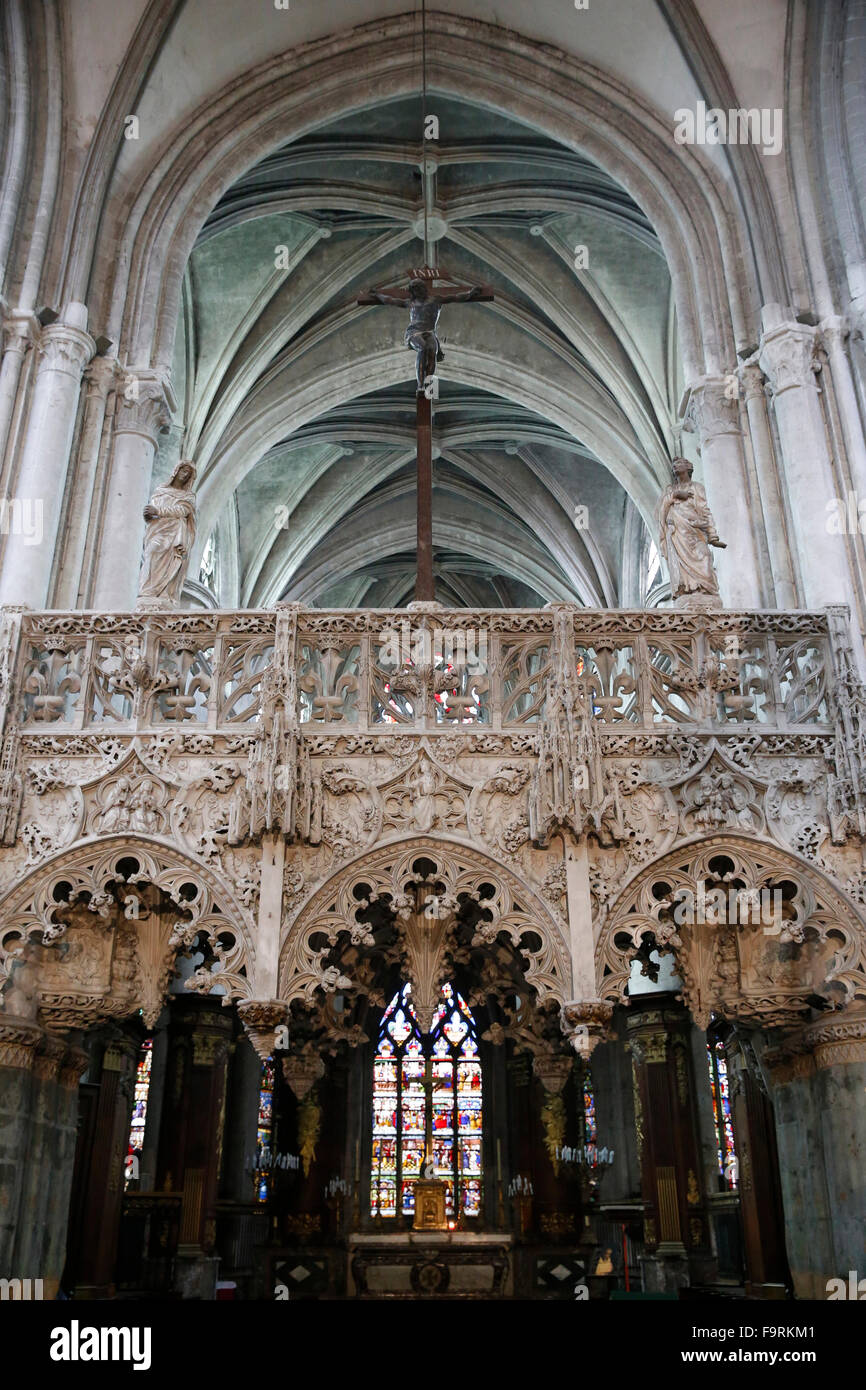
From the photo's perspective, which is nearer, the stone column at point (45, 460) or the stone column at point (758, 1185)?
the stone column at point (45, 460)

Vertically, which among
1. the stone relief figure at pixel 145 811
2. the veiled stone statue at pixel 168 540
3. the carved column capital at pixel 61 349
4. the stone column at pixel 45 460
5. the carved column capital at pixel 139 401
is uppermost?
the carved column capital at pixel 139 401

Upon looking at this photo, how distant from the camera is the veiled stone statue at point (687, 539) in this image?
11680 mm

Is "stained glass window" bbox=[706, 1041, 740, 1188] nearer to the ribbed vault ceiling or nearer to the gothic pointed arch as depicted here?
the ribbed vault ceiling

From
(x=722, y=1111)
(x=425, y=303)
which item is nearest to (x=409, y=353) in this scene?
(x=425, y=303)

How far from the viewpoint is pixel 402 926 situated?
10547 millimetres

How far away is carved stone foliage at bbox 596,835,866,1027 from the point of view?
971 cm

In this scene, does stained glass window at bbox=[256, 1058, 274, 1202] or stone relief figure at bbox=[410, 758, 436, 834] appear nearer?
stone relief figure at bbox=[410, 758, 436, 834]

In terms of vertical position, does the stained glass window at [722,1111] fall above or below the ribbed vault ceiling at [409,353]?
below

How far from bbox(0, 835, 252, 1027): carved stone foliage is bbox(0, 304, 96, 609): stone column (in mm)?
3311

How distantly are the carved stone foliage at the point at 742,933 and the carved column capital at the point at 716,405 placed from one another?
6.32 metres

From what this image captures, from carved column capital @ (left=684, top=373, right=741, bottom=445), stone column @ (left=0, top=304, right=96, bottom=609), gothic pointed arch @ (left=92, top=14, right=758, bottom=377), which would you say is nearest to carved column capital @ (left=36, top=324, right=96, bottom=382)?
stone column @ (left=0, top=304, right=96, bottom=609)

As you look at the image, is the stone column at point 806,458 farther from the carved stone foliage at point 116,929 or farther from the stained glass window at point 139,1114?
the stained glass window at point 139,1114

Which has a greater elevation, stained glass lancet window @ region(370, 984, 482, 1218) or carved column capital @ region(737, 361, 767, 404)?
carved column capital @ region(737, 361, 767, 404)

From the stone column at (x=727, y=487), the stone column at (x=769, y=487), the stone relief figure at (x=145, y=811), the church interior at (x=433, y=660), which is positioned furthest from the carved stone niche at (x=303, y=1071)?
the stone column at (x=769, y=487)
